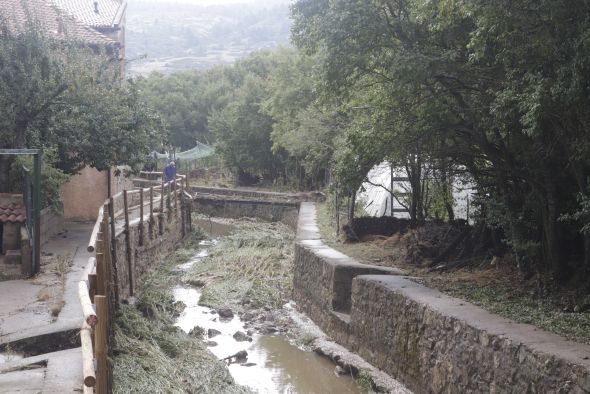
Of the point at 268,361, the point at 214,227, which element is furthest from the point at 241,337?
the point at 214,227

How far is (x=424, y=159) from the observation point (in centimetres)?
1416

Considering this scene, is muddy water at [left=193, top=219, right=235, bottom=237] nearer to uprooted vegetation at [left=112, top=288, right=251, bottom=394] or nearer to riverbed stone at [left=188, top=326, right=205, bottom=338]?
riverbed stone at [left=188, top=326, right=205, bottom=338]

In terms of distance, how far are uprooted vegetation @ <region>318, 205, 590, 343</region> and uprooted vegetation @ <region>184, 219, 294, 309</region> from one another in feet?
6.26

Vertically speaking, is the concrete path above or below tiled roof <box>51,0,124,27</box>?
below

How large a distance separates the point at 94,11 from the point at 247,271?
20076 mm

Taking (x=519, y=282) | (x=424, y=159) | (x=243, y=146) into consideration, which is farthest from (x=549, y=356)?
(x=243, y=146)

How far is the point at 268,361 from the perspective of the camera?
13102 mm

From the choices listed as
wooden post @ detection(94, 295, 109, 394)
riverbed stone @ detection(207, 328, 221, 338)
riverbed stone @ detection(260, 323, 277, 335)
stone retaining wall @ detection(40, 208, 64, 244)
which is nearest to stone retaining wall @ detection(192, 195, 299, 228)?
stone retaining wall @ detection(40, 208, 64, 244)

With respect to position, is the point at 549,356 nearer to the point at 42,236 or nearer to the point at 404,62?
the point at 404,62

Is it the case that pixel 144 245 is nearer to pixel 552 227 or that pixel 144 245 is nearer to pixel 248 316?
pixel 248 316

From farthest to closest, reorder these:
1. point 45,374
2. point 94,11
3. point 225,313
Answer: point 94,11 < point 225,313 < point 45,374

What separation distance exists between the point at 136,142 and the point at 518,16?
532 inches

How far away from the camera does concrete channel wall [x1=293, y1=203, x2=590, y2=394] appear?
7223 mm

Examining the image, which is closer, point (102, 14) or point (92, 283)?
point (92, 283)
